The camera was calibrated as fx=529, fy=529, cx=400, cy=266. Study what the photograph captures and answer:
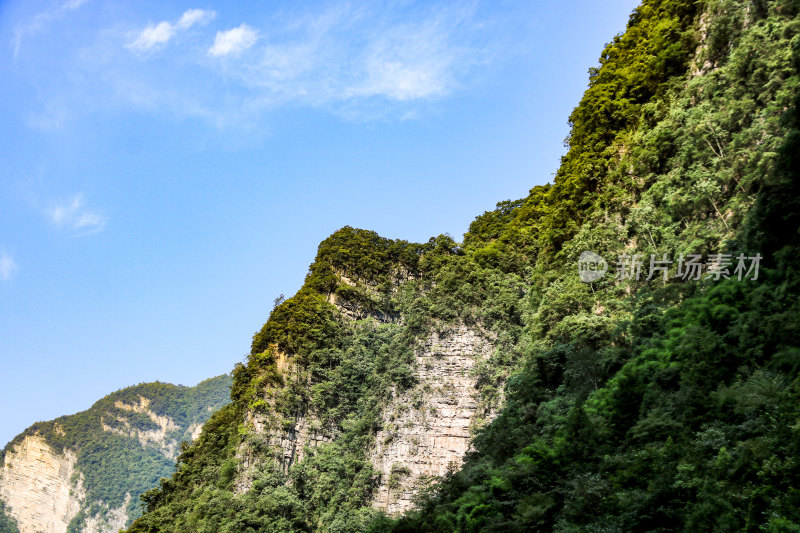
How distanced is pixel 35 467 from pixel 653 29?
90.1m

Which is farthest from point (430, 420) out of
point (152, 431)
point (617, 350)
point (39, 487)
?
point (152, 431)

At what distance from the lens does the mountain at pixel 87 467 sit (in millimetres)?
73438

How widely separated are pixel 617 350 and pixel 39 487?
85.8 m

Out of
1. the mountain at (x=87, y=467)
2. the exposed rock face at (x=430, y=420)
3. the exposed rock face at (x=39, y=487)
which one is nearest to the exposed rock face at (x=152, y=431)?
the mountain at (x=87, y=467)

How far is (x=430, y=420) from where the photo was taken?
30.7 meters

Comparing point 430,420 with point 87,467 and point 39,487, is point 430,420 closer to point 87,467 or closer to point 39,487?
point 39,487

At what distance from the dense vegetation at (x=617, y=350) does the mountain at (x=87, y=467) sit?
38.7 m

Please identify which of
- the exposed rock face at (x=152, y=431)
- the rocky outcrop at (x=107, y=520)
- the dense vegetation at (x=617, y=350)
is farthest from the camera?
the exposed rock face at (x=152, y=431)

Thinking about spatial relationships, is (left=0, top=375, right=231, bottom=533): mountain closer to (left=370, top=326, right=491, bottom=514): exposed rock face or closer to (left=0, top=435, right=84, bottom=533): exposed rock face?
(left=0, top=435, right=84, bottom=533): exposed rock face

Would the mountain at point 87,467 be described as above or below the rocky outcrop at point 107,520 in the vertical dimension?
above

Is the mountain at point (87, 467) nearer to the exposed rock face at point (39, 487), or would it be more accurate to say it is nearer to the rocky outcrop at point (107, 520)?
the exposed rock face at point (39, 487)

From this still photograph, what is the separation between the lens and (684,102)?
65.4ft

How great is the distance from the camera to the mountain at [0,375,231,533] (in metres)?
73.4

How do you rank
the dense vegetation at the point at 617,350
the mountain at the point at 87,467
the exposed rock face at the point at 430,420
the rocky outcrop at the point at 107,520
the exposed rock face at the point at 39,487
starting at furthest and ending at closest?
1. the rocky outcrop at the point at 107,520
2. the mountain at the point at 87,467
3. the exposed rock face at the point at 39,487
4. the exposed rock face at the point at 430,420
5. the dense vegetation at the point at 617,350
